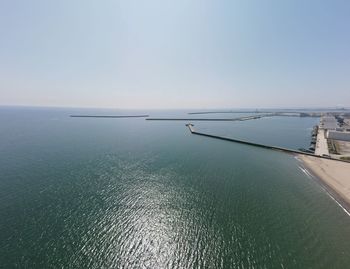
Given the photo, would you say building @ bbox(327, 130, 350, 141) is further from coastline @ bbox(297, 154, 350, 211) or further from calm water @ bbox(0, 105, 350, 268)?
calm water @ bbox(0, 105, 350, 268)

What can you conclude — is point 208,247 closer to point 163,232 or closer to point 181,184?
point 163,232

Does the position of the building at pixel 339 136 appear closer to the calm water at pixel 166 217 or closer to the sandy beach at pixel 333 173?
the sandy beach at pixel 333 173

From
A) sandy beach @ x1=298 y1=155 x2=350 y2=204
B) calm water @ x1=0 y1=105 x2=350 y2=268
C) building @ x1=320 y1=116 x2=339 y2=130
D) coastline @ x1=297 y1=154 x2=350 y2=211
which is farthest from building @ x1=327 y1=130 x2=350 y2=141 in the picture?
calm water @ x1=0 y1=105 x2=350 y2=268

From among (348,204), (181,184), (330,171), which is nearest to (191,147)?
(181,184)

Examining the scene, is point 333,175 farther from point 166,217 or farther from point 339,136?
point 339,136

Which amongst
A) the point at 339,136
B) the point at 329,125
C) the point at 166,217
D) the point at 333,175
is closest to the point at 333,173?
the point at 333,175
